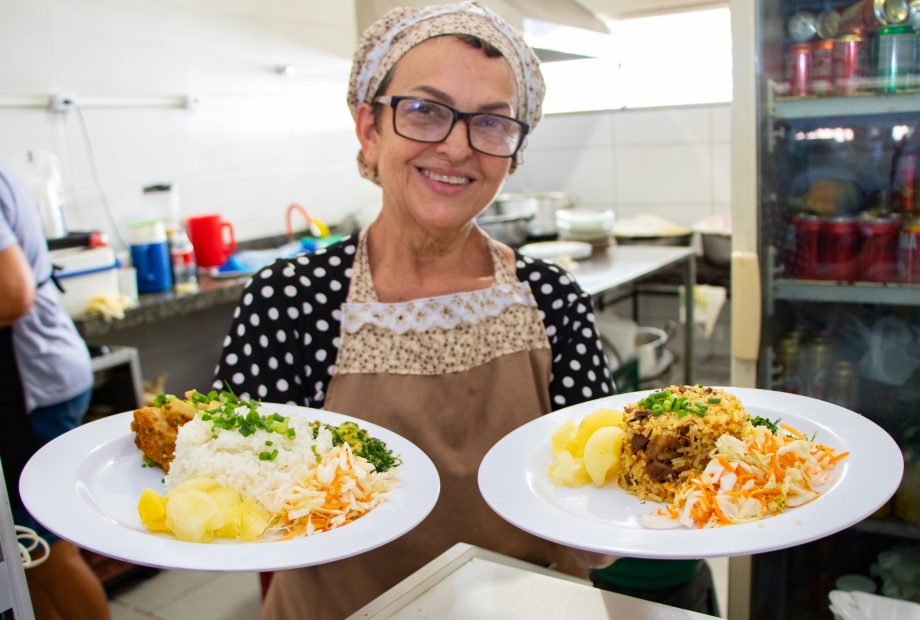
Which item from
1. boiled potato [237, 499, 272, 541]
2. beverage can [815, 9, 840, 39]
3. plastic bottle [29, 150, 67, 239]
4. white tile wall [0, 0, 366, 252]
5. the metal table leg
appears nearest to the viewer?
boiled potato [237, 499, 272, 541]

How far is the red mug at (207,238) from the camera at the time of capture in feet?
12.5

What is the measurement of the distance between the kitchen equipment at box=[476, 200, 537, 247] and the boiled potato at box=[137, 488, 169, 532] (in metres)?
3.13

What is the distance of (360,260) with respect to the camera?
1.45 m

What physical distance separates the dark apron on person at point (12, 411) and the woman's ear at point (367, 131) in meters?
0.92

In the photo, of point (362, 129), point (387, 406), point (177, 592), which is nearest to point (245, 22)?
point (362, 129)

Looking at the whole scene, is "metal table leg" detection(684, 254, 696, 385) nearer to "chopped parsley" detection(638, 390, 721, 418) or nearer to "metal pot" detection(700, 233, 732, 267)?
"metal pot" detection(700, 233, 732, 267)

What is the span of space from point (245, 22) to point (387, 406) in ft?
11.2

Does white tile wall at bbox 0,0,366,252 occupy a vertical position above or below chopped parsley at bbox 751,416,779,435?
above

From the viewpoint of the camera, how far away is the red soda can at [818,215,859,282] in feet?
6.71

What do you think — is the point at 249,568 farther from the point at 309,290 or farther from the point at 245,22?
the point at 245,22

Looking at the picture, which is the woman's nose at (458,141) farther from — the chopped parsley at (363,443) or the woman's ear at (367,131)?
the chopped parsley at (363,443)

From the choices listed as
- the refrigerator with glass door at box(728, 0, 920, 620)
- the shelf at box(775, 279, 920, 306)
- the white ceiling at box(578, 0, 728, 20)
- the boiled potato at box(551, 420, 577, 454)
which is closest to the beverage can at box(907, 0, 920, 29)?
the refrigerator with glass door at box(728, 0, 920, 620)

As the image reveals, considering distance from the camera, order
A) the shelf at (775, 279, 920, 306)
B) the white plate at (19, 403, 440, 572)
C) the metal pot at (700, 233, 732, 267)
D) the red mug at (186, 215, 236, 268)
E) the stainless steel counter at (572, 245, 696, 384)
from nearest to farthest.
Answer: the white plate at (19, 403, 440, 572) → the shelf at (775, 279, 920, 306) → the stainless steel counter at (572, 245, 696, 384) → the red mug at (186, 215, 236, 268) → the metal pot at (700, 233, 732, 267)

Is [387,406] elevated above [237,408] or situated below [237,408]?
below
